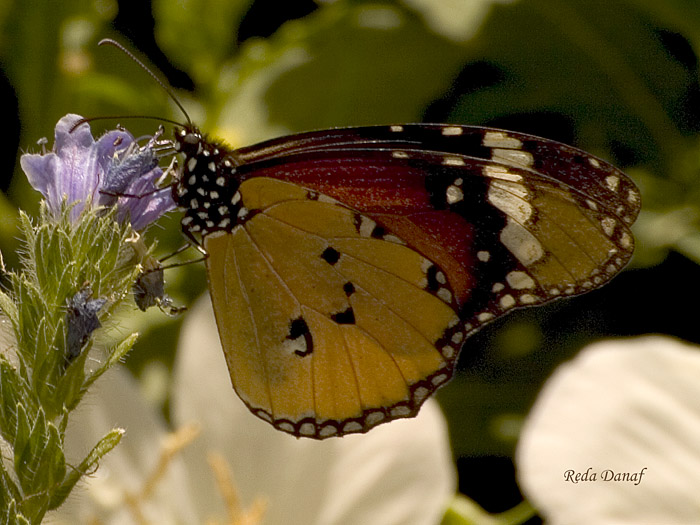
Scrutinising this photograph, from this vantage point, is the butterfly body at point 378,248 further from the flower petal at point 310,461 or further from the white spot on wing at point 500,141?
the flower petal at point 310,461

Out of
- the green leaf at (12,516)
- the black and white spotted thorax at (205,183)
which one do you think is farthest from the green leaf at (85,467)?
the black and white spotted thorax at (205,183)

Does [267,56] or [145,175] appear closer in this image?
[145,175]

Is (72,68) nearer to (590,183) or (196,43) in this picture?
(196,43)

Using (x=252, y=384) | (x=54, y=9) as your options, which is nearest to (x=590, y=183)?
(x=252, y=384)

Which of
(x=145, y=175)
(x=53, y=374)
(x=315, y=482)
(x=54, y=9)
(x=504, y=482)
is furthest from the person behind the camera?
(x=54, y=9)

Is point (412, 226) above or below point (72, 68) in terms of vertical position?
below

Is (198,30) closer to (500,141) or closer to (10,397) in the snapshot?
(500,141)

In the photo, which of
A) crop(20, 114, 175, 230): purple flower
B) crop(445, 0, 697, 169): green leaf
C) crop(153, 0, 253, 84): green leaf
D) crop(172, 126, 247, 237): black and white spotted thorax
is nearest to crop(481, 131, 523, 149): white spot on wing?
crop(172, 126, 247, 237): black and white spotted thorax

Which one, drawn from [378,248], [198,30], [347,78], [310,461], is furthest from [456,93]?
[310,461]
